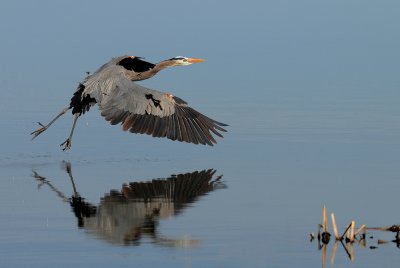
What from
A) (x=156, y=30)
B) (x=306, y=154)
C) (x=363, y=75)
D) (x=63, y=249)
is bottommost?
(x=63, y=249)

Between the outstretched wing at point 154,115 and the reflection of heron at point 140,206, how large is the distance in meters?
1.16

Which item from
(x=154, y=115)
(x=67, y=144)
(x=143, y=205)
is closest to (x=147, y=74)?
(x=67, y=144)

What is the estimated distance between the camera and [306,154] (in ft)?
Answer: 54.2

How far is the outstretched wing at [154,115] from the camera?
52.7 feet

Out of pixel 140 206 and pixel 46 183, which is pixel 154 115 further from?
pixel 140 206

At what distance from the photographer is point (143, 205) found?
13.0 m

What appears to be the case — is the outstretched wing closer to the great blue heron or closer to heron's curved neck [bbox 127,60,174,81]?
the great blue heron

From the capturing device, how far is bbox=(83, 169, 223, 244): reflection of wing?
11.6m

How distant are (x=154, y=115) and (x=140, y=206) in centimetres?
353

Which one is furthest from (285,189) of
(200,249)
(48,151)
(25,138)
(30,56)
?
(30,56)

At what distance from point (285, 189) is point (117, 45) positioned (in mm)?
18589

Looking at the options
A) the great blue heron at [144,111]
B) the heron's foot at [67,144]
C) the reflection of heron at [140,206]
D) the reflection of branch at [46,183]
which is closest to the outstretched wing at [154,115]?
the great blue heron at [144,111]

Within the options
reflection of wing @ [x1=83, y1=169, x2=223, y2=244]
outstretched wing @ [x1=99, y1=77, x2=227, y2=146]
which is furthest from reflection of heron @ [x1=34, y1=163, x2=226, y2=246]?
outstretched wing @ [x1=99, y1=77, x2=227, y2=146]

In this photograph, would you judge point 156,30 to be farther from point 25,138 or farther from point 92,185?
point 92,185
